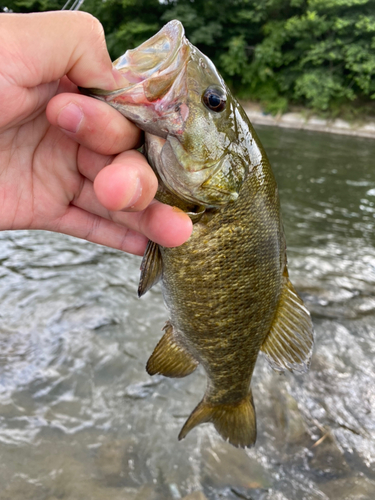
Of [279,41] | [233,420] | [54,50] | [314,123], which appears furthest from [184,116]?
[279,41]

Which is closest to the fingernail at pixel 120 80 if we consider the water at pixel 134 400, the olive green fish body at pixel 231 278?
the olive green fish body at pixel 231 278

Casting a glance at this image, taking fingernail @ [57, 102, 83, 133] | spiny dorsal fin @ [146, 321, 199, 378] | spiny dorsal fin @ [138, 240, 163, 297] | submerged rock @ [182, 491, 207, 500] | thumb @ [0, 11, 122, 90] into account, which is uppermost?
thumb @ [0, 11, 122, 90]

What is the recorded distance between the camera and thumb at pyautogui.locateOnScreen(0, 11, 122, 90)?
1026mm

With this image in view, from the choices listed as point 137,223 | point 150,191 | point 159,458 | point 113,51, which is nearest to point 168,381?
point 159,458

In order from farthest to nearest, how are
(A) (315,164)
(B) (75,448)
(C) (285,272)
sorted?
1. (A) (315,164)
2. (B) (75,448)
3. (C) (285,272)

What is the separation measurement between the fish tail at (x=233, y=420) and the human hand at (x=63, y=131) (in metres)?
1.22

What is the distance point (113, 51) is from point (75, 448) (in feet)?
85.8

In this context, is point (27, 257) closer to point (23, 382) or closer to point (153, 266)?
point (23, 382)

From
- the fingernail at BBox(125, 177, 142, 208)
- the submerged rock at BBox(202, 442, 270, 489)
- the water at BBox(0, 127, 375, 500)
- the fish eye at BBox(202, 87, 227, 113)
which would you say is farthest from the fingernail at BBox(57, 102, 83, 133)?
the submerged rock at BBox(202, 442, 270, 489)

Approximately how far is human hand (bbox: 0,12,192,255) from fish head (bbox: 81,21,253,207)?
68 mm

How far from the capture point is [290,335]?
1773 mm

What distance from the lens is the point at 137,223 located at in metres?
1.49

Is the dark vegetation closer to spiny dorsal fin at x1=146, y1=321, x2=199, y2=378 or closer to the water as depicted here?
the water

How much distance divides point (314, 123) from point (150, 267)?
19775 millimetres
